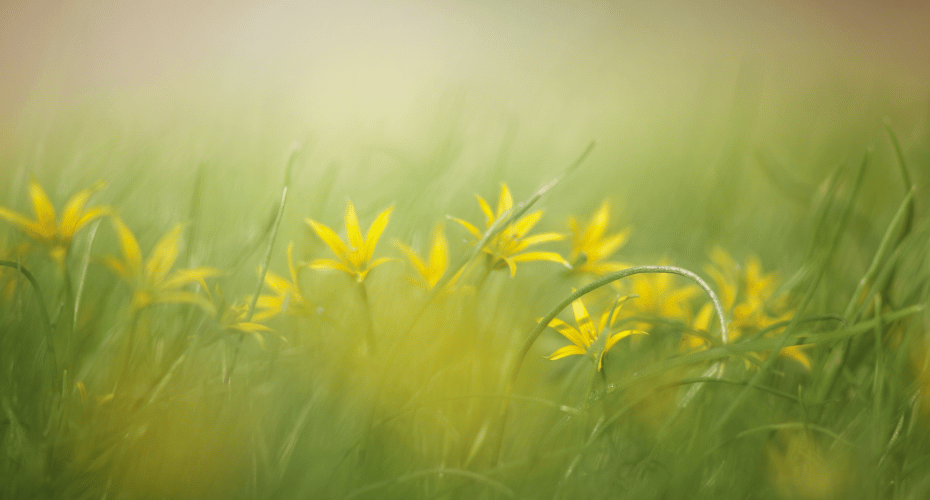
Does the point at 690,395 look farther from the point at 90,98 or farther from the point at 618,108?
the point at 90,98

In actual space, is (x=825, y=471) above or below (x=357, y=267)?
below

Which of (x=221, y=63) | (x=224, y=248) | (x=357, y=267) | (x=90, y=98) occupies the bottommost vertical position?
(x=224, y=248)

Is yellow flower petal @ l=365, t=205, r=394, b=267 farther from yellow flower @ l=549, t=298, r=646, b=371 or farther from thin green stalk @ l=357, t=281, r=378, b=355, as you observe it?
yellow flower @ l=549, t=298, r=646, b=371

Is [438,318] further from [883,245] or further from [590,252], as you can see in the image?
[883,245]

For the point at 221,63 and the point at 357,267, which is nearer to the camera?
the point at 357,267

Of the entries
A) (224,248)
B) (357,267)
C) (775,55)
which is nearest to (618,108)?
(775,55)

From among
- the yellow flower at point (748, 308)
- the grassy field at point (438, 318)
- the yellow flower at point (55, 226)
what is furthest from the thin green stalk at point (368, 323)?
the yellow flower at point (748, 308)

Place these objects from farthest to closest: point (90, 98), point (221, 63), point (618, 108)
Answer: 1. point (618, 108)
2. point (221, 63)
3. point (90, 98)

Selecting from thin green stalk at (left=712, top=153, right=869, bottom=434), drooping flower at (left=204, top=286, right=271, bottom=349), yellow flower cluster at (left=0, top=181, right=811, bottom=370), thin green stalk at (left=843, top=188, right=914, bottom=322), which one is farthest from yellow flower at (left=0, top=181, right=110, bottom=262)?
thin green stalk at (left=843, top=188, right=914, bottom=322)

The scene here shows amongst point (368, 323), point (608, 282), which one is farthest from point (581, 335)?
point (368, 323)
